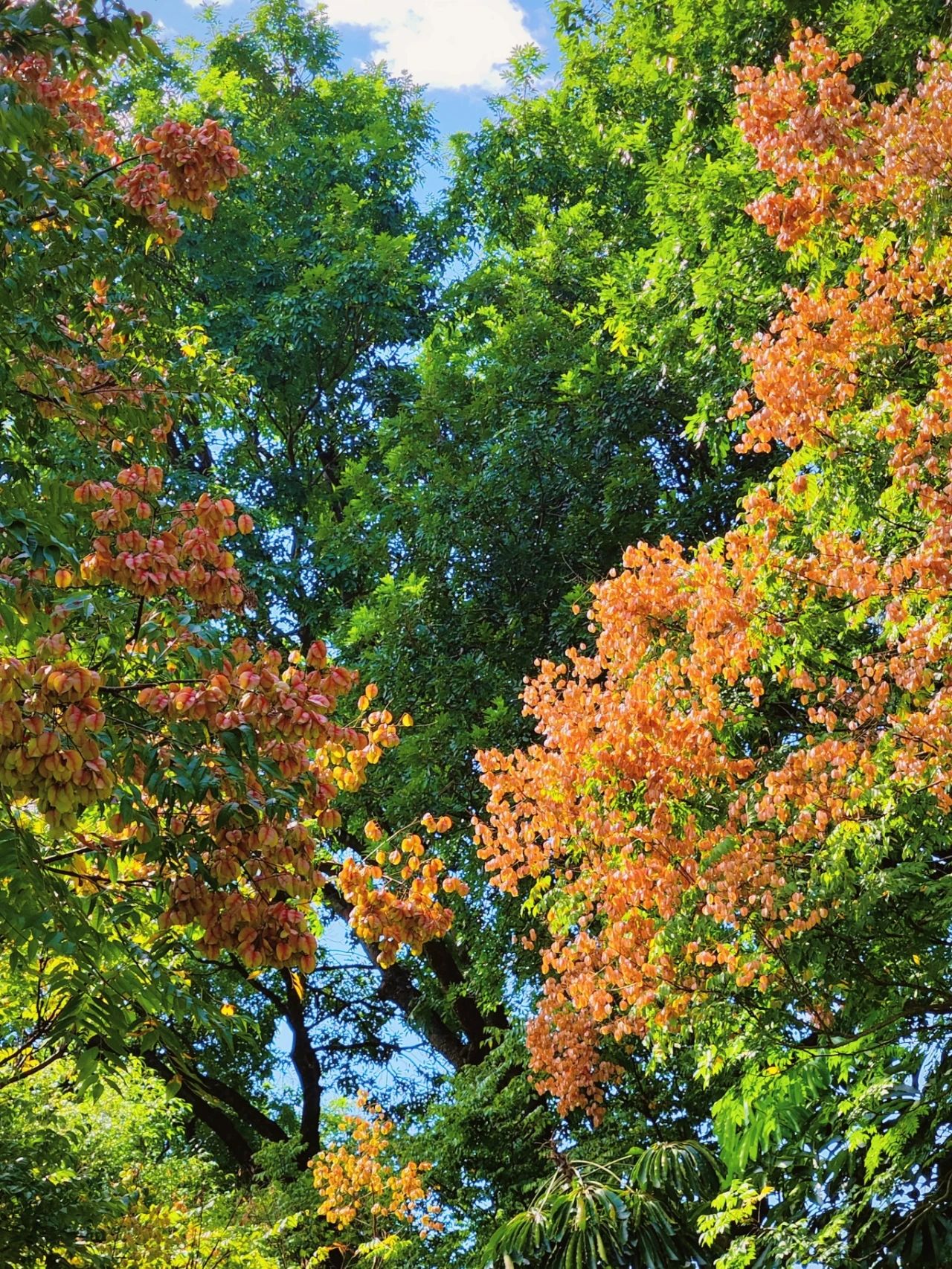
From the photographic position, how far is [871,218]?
23.2 feet

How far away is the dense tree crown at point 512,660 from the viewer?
4.55 meters

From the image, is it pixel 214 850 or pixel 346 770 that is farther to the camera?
pixel 346 770

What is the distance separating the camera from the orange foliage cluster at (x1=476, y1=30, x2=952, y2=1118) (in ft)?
20.0

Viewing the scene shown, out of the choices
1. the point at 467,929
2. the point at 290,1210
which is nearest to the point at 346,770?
the point at 467,929

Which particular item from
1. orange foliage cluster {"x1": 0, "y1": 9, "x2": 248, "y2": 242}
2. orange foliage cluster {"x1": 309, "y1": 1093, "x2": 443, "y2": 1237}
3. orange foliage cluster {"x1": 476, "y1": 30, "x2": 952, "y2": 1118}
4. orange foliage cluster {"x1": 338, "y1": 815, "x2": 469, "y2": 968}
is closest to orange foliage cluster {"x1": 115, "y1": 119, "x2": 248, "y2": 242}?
orange foliage cluster {"x1": 0, "y1": 9, "x2": 248, "y2": 242}

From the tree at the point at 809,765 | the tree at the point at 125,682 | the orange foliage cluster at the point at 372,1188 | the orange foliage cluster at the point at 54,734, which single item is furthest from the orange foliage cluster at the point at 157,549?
the orange foliage cluster at the point at 372,1188

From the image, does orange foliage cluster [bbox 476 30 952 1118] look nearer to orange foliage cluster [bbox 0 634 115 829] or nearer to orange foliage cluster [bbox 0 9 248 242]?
orange foliage cluster [bbox 0 9 248 242]

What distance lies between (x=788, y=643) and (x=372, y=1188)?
18.9 ft

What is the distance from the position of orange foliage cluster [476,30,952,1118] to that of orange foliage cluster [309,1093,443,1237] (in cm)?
317

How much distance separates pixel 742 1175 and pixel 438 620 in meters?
5.55

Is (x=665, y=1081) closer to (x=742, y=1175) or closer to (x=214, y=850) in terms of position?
(x=742, y=1175)

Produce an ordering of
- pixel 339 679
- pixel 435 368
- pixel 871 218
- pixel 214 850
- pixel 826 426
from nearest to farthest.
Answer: pixel 214 850 → pixel 339 679 → pixel 826 426 → pixel 871 218 → pixel 435 368

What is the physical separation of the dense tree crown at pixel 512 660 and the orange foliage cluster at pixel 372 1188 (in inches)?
2.5

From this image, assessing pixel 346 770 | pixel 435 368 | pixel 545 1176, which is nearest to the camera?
pixel 346 770
